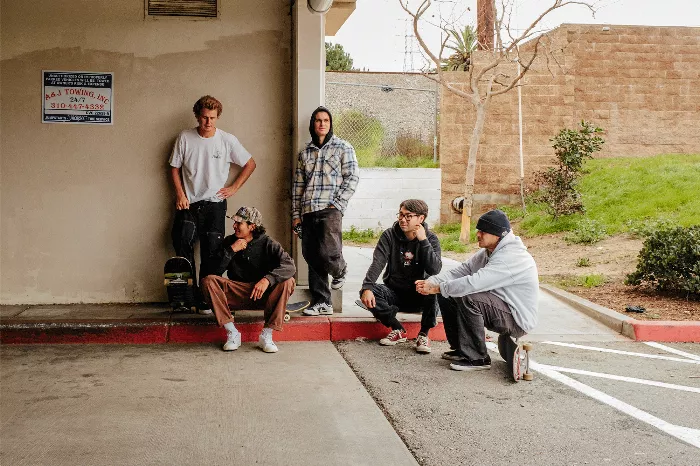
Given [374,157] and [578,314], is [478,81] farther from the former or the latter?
[578,314]

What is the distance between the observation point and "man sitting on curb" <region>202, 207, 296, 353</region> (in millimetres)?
6609

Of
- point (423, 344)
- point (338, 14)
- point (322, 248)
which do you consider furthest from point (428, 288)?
point (338, 14)

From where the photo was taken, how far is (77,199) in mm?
7758

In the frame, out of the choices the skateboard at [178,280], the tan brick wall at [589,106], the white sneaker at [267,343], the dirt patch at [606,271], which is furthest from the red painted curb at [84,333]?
the tan brick wall at [589,106]

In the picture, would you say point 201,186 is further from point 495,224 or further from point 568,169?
point 568,169

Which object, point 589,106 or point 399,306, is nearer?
point 399,306

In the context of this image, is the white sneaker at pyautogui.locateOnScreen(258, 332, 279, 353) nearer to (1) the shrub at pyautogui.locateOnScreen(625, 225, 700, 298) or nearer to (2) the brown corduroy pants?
(2) the brown corduroy pants

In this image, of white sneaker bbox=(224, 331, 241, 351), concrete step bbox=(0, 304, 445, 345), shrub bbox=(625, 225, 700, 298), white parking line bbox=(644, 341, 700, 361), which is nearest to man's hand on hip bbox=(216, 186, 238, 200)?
concrete step bbox=(0, 304, 445, 345)

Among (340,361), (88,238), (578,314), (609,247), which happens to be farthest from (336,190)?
(609,247)

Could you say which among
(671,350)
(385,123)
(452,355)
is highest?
(385,123)

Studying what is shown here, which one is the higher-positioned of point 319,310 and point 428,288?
point 428,288

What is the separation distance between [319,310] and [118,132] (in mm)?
2718

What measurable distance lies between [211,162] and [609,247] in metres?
7.57

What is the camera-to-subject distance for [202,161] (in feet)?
24.8
